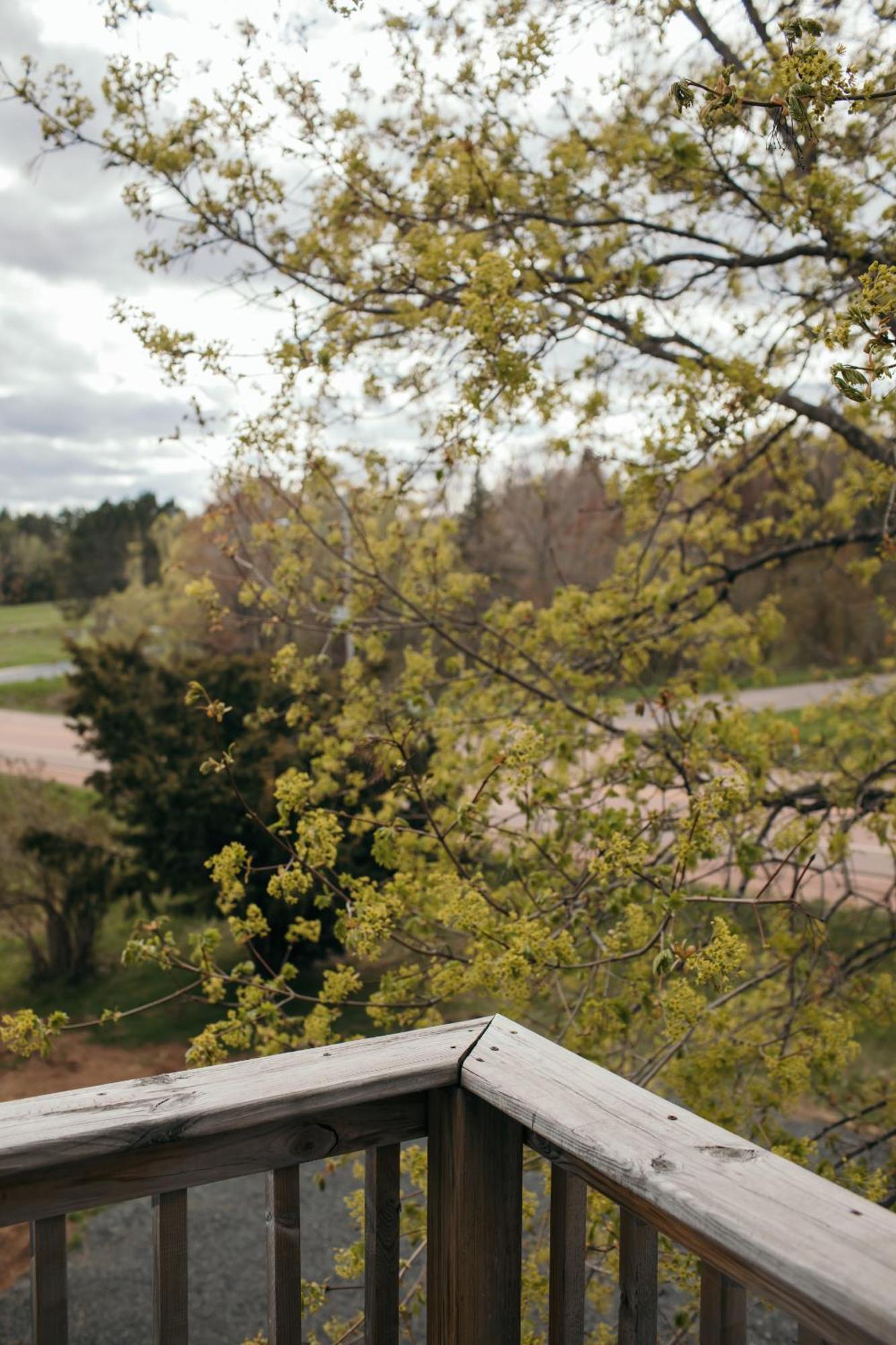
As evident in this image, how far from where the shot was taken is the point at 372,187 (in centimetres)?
397

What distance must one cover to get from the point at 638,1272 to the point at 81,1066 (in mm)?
6990

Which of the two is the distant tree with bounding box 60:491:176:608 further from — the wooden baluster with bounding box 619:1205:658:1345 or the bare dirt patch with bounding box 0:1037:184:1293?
the wooden baluster with bounding box 619:1205:658:1345

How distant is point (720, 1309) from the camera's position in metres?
1.03

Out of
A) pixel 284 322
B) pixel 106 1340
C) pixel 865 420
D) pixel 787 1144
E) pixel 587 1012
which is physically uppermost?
pixel 284 322

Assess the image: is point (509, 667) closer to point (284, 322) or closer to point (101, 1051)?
point (284, 322)

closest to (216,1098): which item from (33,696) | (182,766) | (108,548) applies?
(182,766)

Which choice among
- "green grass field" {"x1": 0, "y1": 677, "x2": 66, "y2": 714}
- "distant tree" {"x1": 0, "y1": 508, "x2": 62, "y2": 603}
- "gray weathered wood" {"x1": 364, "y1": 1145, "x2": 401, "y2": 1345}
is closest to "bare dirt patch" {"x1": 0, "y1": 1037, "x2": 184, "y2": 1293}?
"gray weathered wood" {"x1": 364, "y1": 1145, "x2": 401, "y2": 1345}

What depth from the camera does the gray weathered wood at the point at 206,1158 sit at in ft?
3.55

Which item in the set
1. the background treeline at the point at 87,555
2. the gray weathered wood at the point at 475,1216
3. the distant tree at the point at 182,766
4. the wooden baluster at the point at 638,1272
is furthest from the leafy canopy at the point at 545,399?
the background treeline at the point at 87,555

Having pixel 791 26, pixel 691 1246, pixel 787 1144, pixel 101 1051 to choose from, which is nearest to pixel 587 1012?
pixel 787 1144

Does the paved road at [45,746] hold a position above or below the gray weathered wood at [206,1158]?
below

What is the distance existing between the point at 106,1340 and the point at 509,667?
A: 351cm

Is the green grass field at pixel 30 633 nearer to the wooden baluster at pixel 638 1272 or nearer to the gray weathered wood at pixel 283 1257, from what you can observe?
the gray weathered wood at pixel 283 1257

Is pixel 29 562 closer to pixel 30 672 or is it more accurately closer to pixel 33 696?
pixel 30 672
